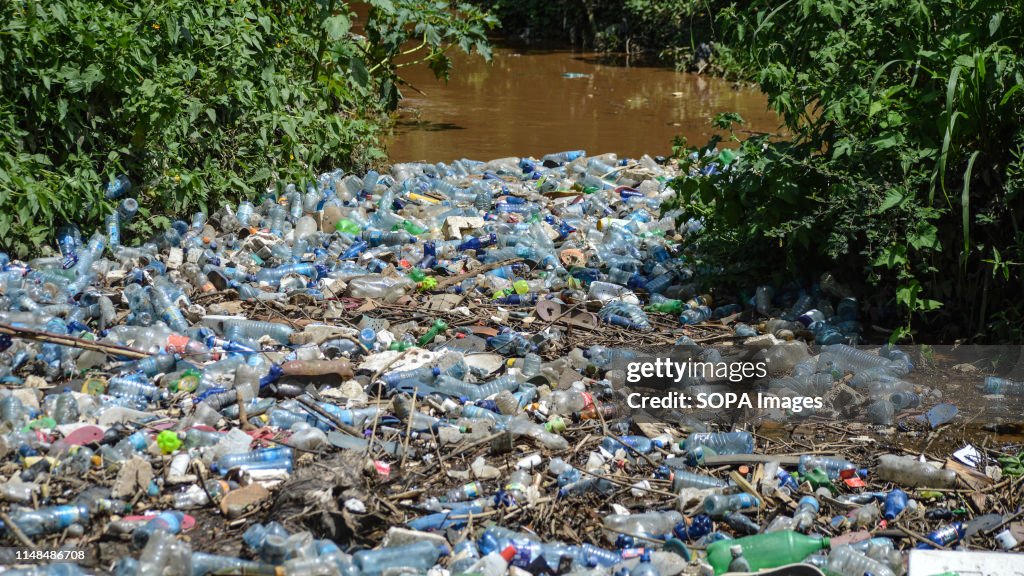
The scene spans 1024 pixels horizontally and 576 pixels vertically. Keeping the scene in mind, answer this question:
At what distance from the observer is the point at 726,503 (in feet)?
10.5

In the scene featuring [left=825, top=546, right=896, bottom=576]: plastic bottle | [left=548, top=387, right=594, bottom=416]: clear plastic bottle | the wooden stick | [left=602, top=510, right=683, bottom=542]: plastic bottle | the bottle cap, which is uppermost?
the wooden stick

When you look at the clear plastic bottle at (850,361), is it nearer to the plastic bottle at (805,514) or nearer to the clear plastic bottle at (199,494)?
the plastic bottle at (805,514)

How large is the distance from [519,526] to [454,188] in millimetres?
4111

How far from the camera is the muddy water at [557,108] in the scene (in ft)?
28.8

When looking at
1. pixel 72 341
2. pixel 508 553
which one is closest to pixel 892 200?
pixel 508 553

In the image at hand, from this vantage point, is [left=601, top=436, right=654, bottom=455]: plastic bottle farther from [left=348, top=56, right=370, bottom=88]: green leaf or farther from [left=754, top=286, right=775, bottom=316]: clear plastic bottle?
[left=348, top=56, right=370, bottom=88]: green leaf

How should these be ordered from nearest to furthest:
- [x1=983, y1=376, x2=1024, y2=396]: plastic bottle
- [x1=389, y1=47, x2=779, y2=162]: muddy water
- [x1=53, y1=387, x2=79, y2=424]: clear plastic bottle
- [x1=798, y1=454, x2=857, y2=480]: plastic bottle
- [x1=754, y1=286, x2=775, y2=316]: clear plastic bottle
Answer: [x1=798, y1=454, x2=857, y2=480]: plastic bottle < [x1=53, y1=387, x2=79, y2=424]: clear plastic bottle < [x1=983, y1=376, x2=1024, y2=396]: plastic bottle < [x1=754, y1=286, x2=775, y2=316]: clear plastic bottle < [x1=389, y1=47, x2=779, y2=162]: muddy water

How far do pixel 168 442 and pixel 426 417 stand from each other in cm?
90

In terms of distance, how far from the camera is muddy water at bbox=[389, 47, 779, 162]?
28.8ft

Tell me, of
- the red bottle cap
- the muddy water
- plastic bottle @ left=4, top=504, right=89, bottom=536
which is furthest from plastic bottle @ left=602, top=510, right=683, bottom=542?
the muddy water

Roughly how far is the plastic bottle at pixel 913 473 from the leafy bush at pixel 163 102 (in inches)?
155

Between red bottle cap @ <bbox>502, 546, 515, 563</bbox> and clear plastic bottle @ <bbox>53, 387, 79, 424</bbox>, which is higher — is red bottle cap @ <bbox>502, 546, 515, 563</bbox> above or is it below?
below

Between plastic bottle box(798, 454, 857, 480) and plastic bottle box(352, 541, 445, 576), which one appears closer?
plastic bottle box(352, 541, 445, 576)

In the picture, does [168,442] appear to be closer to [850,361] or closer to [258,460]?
[258,460]
